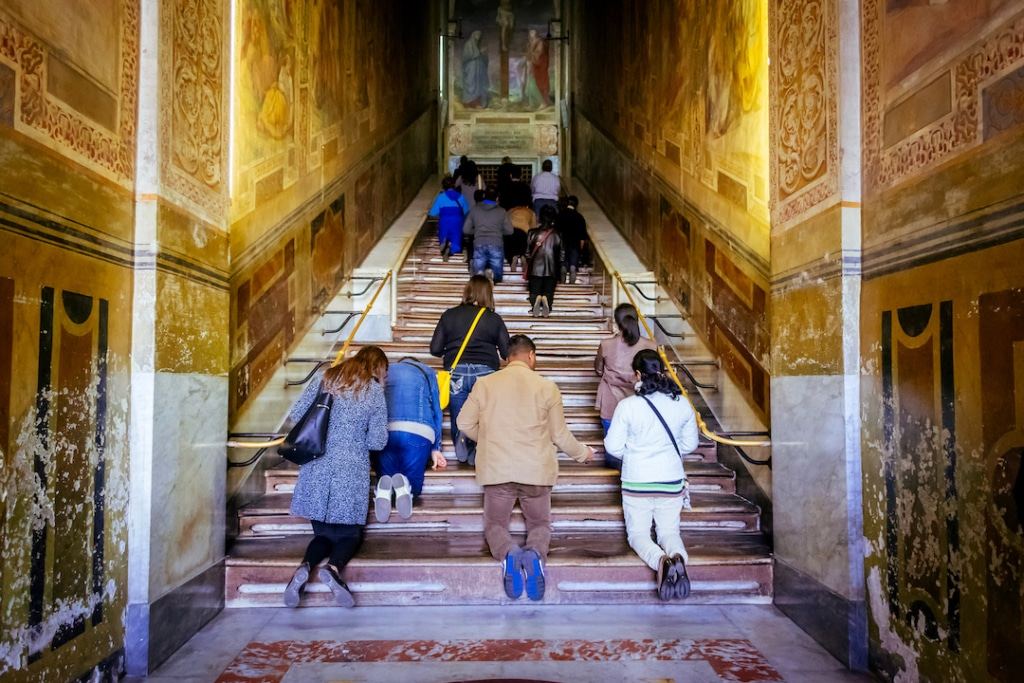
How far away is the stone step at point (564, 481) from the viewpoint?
4863 mm

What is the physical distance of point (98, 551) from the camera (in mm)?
2939

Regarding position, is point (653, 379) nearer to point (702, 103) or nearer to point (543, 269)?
point (702, 103)

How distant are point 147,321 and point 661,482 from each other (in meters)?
2.79

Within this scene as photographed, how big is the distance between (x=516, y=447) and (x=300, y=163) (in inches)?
133

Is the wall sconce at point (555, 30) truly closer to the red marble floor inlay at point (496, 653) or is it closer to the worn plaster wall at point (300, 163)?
the worn plaster wall at point (300, 163)

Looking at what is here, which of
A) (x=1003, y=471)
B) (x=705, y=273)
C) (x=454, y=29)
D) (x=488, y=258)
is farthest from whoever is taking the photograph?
(x=454, y=29)

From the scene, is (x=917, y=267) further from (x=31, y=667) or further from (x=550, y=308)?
(x=550, y=308)

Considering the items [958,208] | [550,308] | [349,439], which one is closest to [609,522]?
[349,439]

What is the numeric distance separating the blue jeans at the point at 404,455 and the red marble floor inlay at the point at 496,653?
1.24m

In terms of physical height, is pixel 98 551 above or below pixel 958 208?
below

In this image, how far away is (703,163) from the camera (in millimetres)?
6043

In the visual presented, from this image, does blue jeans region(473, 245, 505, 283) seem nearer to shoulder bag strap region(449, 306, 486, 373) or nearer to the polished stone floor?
shoulder bag strap region(449, 306, 486, 373)

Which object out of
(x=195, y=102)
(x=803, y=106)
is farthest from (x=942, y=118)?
(x=195, y=102)

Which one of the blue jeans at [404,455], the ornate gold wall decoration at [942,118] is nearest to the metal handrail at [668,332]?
the blue jeans at [404,455]
